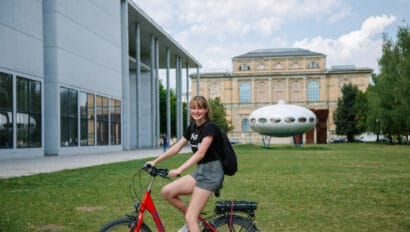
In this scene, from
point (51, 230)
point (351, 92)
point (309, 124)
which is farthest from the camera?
point (351, 92)

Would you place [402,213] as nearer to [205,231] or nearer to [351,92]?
[205,231]

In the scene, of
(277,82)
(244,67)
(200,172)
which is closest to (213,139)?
(200,172)

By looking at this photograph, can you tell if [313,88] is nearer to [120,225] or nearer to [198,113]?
[198,113]

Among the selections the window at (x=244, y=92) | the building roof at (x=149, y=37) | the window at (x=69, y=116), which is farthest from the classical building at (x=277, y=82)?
the window at (x=69, y=116)

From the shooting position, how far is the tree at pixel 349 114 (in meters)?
88.4

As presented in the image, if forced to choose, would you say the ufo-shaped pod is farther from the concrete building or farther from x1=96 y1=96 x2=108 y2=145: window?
x1=96 y1=96 x2=108 y2=145: window

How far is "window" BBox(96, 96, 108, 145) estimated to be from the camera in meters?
41.0

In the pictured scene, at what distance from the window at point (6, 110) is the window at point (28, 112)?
74 centimetres

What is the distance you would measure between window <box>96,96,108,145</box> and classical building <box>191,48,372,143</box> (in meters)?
62.3

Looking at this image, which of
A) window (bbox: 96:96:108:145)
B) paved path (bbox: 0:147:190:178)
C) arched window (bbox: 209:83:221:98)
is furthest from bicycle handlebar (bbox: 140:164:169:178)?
arched window (bbox: 209:83:221:98)

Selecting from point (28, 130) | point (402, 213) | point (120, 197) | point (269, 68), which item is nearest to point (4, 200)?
point (120, 197)

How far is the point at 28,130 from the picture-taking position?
29672 mm

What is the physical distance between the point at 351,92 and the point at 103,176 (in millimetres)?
80327

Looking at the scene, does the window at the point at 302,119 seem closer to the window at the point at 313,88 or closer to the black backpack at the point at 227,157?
the black backpack at the point at 227,157
